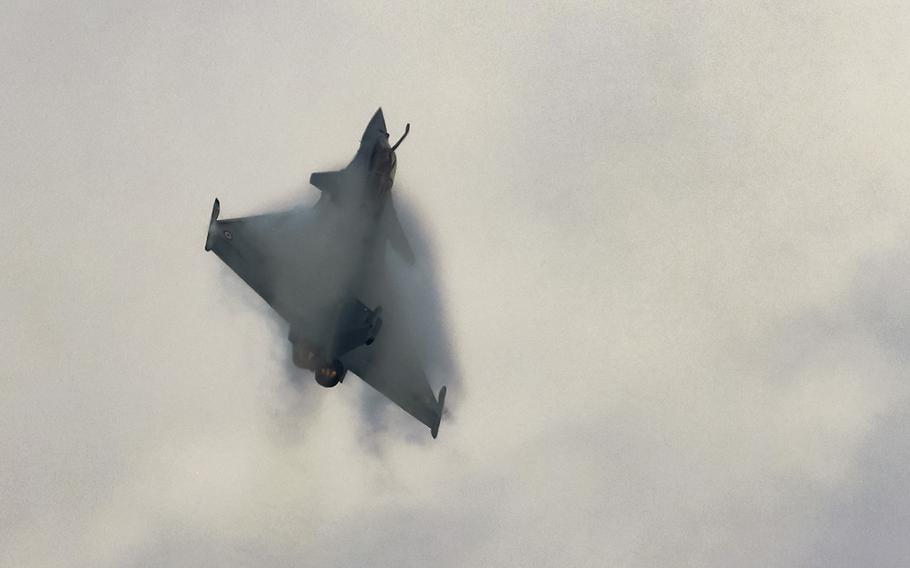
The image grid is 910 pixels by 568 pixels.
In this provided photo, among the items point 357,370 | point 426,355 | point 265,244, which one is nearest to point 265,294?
point 265,244

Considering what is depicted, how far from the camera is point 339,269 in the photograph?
78000mm

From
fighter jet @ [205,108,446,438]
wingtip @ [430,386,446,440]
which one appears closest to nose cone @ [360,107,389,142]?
fighter jet @ [205,108,446,438]

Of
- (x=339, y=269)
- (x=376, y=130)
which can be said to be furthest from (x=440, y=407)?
(x=376, y=130)

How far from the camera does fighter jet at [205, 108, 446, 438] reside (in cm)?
7550

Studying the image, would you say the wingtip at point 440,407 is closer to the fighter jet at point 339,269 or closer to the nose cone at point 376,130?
the fighter jet at point 339,269

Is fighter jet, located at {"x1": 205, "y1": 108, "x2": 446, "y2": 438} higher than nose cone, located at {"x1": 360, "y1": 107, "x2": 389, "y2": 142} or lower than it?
lower

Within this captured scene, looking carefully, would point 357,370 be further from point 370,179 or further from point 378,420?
point 370,179

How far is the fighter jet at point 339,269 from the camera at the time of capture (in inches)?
2972

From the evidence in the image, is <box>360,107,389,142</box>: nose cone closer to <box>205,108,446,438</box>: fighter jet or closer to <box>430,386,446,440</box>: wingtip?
<box>205,108,446,438</box>: fighter jet

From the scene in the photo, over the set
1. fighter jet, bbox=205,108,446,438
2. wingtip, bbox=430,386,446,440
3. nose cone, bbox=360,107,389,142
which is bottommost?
wingtip, bbox=430,386,446,440

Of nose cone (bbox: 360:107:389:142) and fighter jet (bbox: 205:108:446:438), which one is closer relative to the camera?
fighter jet (bbox: 205:108:446:438)

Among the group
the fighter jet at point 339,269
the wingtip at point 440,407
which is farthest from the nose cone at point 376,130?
the wingtip at point 440,407

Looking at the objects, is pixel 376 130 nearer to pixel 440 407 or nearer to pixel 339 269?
pixel 339 269

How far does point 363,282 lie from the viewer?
79.4 m
